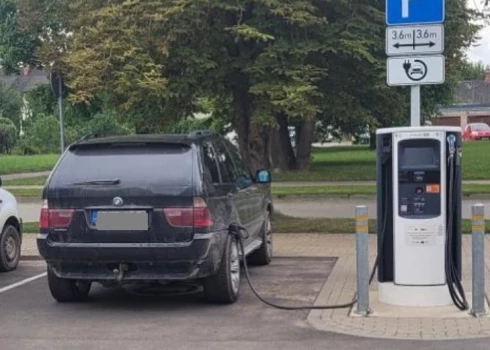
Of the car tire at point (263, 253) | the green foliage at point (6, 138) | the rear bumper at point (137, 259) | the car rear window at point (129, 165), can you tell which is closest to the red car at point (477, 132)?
the green foliage at point (6, 138)

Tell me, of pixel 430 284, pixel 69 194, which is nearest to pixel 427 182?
pixel 430 284

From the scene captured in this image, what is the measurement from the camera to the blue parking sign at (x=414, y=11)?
304 inches

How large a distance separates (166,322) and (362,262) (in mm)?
1863

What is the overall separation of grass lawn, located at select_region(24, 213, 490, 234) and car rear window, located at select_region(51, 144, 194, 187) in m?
→ 5.94

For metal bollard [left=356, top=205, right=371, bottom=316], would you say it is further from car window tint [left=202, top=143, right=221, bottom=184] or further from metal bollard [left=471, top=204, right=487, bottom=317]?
car window tint [left=202, top=143, right=221, bottom=184]

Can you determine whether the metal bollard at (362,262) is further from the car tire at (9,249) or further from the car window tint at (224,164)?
the car tire at (9,249)

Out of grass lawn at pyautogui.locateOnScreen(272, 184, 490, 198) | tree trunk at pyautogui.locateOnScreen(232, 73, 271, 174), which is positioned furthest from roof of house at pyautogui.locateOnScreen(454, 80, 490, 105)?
tree trunk at pyautogui.locateOnScreen(232, 73, 271, 174)

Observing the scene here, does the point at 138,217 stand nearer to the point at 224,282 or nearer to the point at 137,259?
the point at 137,259

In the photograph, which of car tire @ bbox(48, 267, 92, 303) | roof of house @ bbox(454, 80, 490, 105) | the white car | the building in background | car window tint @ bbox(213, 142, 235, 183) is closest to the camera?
car tire @ bbox(48, 267, 92, 303)

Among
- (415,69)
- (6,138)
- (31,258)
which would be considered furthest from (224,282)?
(6,138)

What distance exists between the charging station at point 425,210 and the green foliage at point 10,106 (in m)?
64.8

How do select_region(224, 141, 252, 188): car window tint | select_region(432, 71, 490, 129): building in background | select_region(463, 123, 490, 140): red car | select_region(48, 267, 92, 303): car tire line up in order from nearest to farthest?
select_region(48, 267, 92, 303): car tire, select_region(224, 141, 252, 188): car window tint, select_region(463, 123, 490, 140): red car, select_region(432, 71, 490, 129): building in background

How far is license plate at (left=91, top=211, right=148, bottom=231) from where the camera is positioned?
730cm

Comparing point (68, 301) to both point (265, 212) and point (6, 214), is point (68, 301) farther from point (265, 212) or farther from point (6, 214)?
point (265, 212)
